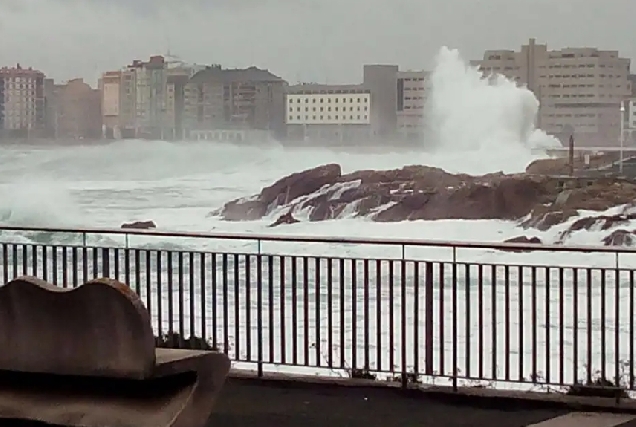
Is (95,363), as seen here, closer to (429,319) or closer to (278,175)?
(429,319)

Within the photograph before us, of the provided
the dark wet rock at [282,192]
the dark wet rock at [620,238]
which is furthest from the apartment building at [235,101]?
the dark wet rock at [620,238]

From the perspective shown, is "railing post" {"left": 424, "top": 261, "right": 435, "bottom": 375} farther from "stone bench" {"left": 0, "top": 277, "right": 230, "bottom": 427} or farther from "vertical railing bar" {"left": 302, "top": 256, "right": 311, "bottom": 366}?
"stone bench" {"left": 0, "top": 277, "right": 230, "bottom": 427}

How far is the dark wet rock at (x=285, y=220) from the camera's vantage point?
703cm

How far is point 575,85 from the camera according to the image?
6578 millimetres

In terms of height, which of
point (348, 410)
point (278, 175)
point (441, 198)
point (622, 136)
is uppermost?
point (622, 136)

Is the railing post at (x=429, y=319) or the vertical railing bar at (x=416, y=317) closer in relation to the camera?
the railing post at (x=429, y=319)

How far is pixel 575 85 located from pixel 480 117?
0.64 m

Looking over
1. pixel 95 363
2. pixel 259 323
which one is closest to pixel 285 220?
pixel 259 323

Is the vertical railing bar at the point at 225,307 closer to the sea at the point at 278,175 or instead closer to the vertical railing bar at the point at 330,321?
the vertical railing bar at the point at 330,321

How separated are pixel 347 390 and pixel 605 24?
2923 millimetres

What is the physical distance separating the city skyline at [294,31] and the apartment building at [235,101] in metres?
0.11

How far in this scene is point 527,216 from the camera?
6.55m

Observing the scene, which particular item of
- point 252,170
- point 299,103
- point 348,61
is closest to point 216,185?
point 252,170

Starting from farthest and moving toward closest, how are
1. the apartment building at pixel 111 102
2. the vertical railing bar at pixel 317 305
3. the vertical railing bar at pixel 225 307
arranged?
the apartment building at pixel 111 102, the vertical railing bar at pixel 225 307, the vertical railing bar at pixel 317 305
